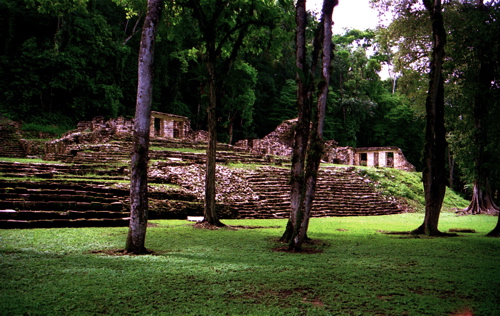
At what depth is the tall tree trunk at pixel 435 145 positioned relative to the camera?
312 inches

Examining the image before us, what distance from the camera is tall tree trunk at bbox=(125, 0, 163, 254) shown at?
4.93m

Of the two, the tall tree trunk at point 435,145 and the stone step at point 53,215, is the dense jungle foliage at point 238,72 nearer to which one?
the tall tree trunk at point 435,145

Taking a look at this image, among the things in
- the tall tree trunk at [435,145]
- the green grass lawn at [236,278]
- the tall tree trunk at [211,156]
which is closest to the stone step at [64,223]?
the green grass lawn at [236,278]

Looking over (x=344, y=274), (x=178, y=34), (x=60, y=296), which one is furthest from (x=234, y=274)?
(x=178, y=34)

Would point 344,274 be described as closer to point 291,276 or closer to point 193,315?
point 291,276

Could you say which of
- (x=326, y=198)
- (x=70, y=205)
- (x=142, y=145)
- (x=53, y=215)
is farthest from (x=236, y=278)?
(x=326, y=198)

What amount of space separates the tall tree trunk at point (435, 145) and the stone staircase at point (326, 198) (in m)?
5.03

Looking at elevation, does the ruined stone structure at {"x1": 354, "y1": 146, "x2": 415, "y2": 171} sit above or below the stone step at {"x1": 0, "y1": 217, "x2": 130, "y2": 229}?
above

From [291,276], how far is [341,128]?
3628cm

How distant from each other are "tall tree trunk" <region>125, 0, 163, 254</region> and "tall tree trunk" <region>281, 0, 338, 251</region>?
7.72 ft

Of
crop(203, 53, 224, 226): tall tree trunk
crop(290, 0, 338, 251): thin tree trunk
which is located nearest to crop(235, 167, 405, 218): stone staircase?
crop(203, 53, 224, 226): tall tree trunk

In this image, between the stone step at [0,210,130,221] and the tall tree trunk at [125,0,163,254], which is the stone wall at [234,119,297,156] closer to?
the stone step at [0,210,130,221]

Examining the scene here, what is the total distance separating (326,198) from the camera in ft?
47.2

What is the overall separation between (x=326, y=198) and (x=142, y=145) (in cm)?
1063
